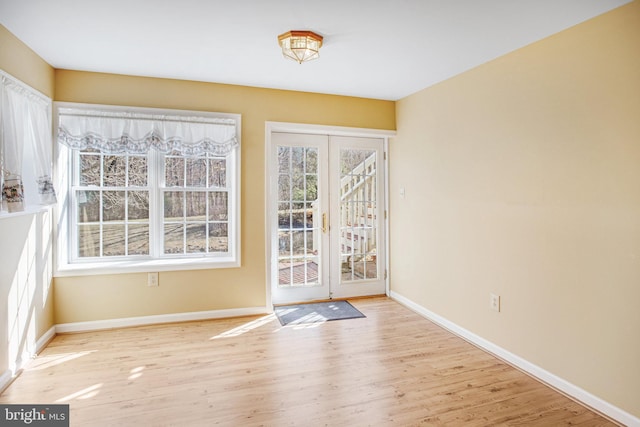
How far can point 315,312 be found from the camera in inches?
158

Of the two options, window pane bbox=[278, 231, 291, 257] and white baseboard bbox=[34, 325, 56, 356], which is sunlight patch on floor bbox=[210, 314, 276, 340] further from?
white baseboard bbox=[34, 325, 56, 356]

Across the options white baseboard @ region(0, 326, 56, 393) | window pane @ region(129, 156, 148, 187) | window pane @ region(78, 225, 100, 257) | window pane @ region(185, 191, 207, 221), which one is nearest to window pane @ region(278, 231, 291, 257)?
window pane @ region(185, 191, 207, 221)

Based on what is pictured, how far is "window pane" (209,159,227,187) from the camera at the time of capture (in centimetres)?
386

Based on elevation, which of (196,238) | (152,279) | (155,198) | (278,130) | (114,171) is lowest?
(152,279)

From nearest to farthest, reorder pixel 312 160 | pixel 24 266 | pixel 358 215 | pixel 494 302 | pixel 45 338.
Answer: pixel 24 266 → pixel 494 302 → pixel 45 338 → pixel 312 160 → pixel 358 215

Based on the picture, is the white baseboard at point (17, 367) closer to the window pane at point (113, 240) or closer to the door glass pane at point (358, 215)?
the window pane at point (113, 240)

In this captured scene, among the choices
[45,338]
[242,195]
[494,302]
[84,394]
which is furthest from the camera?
[242,195]

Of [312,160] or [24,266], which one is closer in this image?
[24,266]

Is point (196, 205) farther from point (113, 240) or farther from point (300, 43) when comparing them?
point (300, 43)

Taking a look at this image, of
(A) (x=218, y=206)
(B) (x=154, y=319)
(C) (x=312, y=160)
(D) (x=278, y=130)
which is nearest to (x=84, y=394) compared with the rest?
(B) (x=154, y=319)

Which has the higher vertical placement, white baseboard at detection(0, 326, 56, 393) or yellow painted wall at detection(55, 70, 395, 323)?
yellow painted wall at detection(55, 70, 395, 323)

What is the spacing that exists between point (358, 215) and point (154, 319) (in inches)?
103

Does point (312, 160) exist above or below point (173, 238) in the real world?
above

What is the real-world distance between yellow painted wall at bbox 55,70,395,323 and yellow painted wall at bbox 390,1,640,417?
164cm
